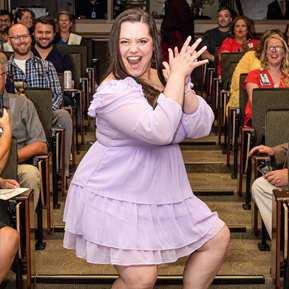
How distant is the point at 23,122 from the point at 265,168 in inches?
57.4

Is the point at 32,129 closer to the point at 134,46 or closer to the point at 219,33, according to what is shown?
the point at 134,46

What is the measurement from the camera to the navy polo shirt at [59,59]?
4.25m

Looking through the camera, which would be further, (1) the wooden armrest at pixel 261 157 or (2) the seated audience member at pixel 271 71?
(2) the seated audience member at pixel 271 71

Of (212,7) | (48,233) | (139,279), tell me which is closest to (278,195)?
(139,279)

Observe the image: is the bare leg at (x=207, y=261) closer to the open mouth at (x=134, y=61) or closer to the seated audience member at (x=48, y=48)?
the open mouth at (x=134, y=61)

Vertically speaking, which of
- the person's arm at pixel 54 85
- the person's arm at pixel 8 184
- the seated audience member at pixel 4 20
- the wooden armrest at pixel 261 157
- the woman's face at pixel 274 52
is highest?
the seated audience member at pixel 4 20

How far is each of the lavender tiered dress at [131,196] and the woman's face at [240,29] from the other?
3.90 m

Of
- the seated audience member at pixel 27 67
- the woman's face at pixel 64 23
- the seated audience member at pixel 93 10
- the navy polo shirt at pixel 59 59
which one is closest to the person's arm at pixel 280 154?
the seated audience member at pixel 27 67

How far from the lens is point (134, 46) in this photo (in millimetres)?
1336

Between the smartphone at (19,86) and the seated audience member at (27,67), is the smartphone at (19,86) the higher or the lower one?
the lower one

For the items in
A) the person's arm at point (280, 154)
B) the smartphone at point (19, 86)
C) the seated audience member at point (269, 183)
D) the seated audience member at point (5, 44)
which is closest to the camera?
the seated audience member at point (269, 183)

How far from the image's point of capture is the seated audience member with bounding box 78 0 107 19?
24.5 feet

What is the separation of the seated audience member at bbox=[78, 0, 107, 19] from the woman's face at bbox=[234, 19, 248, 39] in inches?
122

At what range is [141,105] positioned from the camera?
4.05ft
